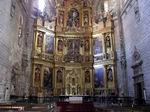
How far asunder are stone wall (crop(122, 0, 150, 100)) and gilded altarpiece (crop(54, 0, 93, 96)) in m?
5.57

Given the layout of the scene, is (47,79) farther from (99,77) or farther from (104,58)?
(104,58)

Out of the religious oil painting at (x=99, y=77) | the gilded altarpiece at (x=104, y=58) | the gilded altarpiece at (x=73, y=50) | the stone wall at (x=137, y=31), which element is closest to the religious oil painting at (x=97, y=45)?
the gilded altarpiece at (x=104, y=58)

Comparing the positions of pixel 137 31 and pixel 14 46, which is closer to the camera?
pixel 137 31

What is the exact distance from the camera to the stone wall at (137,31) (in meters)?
13.5

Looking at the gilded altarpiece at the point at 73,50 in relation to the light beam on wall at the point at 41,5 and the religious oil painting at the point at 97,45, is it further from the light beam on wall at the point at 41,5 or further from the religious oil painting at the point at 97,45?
the light beam on wall at the point at 41,5

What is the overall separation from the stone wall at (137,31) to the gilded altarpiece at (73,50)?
18.3 feet

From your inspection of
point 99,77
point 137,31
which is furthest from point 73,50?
point 137,31

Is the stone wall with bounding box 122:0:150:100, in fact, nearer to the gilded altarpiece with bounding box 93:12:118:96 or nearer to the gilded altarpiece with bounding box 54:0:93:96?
the gilded altarpiece with bounding box 93:12:118:96

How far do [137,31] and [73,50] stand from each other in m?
9.91

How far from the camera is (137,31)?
626 inches

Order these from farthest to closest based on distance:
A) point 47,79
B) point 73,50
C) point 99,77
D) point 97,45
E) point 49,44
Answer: point 73,50 → point 97,45 → point 49,44 → point 99,77 → point 47,79

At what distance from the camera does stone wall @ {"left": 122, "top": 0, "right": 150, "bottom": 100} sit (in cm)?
1346

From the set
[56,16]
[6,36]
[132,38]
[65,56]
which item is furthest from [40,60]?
[132,38]

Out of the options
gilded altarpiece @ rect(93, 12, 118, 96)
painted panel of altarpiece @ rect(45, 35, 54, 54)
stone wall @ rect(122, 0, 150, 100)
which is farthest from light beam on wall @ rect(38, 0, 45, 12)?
stone wall @ rect(122, 0, 150, 100)
